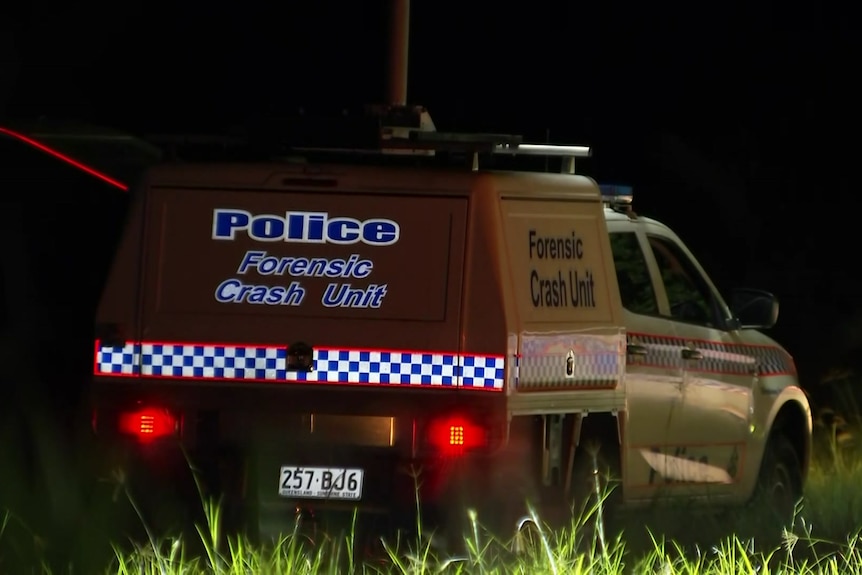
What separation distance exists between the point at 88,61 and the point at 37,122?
15.2ft

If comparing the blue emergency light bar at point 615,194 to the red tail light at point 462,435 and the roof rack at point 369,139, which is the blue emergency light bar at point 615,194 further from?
the red tail light at point 462,435

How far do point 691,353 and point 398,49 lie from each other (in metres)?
3.57

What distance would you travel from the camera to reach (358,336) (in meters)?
8.05

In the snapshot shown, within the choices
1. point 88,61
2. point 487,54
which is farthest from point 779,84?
point 88,61

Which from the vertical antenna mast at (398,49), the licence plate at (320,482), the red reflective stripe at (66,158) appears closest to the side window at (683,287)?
the licence plate at (320,482)

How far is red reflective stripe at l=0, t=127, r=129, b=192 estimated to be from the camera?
11.5 m

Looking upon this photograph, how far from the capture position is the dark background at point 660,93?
58.7 feet

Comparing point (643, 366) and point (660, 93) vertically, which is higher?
point (660, 93)

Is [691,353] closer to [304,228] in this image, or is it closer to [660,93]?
[304,228]

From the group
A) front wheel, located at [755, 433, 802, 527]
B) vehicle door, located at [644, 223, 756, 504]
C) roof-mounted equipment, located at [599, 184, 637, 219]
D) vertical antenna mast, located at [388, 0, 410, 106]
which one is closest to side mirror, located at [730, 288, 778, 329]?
vehicle door, located at [644, 223, 756, 504]

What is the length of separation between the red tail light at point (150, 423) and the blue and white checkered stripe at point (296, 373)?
15 centimetres

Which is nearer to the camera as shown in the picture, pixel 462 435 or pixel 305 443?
pixel 462 435

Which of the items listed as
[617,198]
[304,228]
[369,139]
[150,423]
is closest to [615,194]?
[617,198]

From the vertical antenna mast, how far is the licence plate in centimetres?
480
